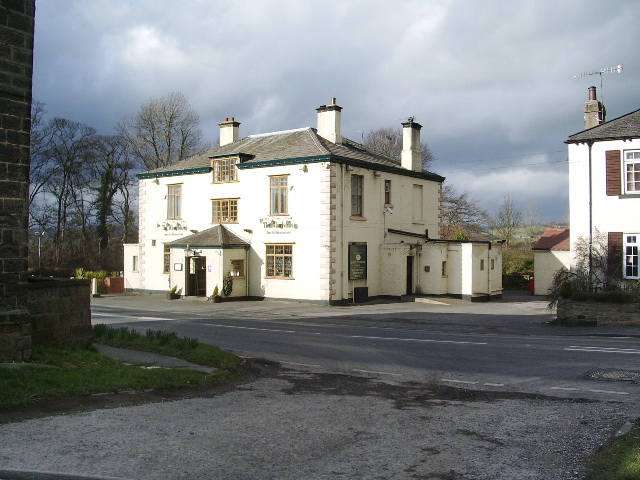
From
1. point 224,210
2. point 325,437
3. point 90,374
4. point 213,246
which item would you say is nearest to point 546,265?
point 224,210

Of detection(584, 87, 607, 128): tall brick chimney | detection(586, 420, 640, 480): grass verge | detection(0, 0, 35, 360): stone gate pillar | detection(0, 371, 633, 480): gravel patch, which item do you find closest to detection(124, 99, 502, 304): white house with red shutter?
detection(584, 87, 607, 128): tall brick chimney

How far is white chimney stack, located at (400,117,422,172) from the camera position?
117ft

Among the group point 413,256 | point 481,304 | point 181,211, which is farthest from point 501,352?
point 181,211

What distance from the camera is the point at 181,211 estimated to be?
36594 millimetres

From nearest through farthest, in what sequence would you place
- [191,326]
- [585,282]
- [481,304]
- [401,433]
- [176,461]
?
1. [176,461]
2. [401,433]
3. [191,326]
4. [585,282]
5. [481,304]

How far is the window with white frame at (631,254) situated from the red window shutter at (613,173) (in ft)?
6.28

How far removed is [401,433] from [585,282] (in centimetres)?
1826

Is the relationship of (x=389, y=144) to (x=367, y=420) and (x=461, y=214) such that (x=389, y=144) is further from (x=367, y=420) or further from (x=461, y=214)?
(x=367, y=420)

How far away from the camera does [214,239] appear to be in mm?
32250

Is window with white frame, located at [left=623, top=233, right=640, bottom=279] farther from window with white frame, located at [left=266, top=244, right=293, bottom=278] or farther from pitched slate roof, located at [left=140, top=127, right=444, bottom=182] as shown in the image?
window with white frame, located at [left=266, top=244, right=293, bottom=278]

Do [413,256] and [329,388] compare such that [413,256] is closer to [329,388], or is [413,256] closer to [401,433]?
[329,388]

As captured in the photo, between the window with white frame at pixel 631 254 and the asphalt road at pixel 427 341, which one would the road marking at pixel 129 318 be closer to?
the asphalt road at pixel 427 341

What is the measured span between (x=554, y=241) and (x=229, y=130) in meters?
22.5

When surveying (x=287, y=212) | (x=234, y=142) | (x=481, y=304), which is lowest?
(x=481, y=304)
